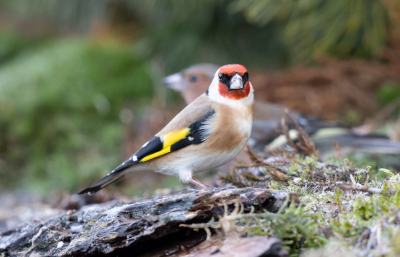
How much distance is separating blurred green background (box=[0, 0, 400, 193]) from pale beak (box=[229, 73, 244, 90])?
7.79ft

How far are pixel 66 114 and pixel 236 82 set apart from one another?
504 centimetres

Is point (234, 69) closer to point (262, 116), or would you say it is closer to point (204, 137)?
point (204, 137)

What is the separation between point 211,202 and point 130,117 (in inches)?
201

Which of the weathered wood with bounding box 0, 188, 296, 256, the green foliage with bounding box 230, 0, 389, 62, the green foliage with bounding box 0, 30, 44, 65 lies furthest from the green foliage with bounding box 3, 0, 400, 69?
the weathered wood with bounding box 0, 188, 296, 256

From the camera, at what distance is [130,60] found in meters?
8.46

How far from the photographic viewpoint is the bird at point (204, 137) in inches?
107

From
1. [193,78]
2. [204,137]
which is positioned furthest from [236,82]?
[193,78]

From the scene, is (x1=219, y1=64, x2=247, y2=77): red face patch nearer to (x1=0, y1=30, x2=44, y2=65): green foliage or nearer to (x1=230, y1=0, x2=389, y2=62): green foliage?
(x1=230, y1=0, x2=389, y2=62): green foliage

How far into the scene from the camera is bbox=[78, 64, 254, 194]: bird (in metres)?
2.72

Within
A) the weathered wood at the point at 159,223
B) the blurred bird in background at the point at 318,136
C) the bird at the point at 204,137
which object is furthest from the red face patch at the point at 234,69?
the weathered wood at the point at 159,223

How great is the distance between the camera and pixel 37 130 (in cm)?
694

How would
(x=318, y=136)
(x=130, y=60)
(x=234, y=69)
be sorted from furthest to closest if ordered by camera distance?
(x=130, y=60)
(x=318, y=136)
(x=234, y=69)

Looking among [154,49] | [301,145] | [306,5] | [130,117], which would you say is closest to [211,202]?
[301,145]

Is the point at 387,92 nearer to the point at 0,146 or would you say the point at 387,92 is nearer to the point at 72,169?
the point at 72,169
